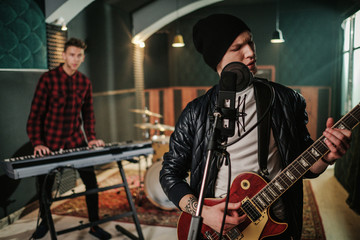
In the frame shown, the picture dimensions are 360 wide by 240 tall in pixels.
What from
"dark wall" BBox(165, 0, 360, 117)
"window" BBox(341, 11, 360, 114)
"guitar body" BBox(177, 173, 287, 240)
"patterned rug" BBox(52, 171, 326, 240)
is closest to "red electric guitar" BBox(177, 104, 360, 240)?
"guitar body" BBox(177, 173, 287, 240)

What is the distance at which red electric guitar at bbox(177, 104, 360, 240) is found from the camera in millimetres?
1107

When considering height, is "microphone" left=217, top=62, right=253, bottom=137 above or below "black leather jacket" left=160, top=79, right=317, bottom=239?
above

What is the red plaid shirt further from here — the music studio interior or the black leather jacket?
the black leather jacket

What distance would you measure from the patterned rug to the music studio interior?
75 mm

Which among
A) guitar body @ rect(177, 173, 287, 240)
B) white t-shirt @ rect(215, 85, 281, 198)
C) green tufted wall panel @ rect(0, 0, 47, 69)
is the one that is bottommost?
guitar body @ rect(177, 173, 287, 240)

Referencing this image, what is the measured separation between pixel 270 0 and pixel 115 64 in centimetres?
386

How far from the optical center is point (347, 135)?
0.98 m

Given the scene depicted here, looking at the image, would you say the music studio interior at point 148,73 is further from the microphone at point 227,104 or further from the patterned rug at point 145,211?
the microphone at point 227,104

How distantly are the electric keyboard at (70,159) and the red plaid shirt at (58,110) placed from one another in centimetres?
39

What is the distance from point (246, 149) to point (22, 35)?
328cm

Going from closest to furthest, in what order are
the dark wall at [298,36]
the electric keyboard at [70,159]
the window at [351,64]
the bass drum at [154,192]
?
the electric keyboard at [70,159] < the bass drum at [154,192] < the window at [351,64] < the dark wall at [298,36]

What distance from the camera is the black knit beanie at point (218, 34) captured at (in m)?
1.26

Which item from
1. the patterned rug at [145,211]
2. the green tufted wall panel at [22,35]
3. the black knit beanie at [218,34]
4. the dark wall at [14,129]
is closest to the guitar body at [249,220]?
the black knit beanie at [218,34]

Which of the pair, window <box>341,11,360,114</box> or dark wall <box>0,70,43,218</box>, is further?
window <box>341,11,360,114</box>
